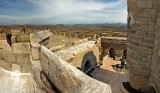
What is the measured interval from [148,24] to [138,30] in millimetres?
544

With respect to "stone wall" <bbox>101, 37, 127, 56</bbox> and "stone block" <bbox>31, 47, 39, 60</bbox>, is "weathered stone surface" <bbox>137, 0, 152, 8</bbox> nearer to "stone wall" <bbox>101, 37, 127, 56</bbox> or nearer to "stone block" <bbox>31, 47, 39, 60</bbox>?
"stone block" <bbox>31, 47, 39, 60</bbox>

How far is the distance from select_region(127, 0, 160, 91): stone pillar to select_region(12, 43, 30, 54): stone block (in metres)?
3.95

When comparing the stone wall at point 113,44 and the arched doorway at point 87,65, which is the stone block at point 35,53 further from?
the stone wall at point 113,44

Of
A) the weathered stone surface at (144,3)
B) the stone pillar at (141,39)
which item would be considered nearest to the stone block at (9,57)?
the stone pillar at (141,39)

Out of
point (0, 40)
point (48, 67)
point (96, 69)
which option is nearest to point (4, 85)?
point (48, 67)

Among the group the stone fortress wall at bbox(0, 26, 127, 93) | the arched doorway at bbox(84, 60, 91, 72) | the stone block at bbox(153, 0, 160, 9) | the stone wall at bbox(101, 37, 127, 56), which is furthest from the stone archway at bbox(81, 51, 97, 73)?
the stone block at bbox(153, 0, 160, 9)

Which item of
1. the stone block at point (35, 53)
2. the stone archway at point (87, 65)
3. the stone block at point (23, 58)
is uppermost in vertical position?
the stone block at point (35, 53)

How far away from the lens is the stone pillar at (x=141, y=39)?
692 cm

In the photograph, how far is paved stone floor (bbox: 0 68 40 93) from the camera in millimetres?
5887

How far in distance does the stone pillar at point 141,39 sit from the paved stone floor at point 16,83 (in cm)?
397

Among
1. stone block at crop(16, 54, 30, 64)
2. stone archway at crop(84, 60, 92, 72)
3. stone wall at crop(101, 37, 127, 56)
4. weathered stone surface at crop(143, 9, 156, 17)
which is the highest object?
→ weathered stone surface at crop(143, 9, 156, 17)

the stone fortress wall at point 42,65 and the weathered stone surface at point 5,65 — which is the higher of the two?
the stone fortress wall at point 42,65

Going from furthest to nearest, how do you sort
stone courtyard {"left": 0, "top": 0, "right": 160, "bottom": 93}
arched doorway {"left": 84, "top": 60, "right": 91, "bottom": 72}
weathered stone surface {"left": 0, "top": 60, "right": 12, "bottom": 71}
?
arched doorway {"left": 84, "top": 60, "right": 91, "bottom": 72}, weathered stone surface {"left": 0, "top": 60, "right": 12, "bottom": 71}, stone courtyard {"left": 0, "top": 0, "right": 160, "bottom": 93}

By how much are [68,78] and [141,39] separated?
4550 mm
